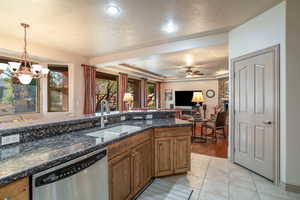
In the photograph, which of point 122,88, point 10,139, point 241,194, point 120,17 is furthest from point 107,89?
point 241,194

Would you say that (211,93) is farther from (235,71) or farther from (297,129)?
(297,129)

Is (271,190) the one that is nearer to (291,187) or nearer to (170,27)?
(291,187)

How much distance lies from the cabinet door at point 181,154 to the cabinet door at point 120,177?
93cm

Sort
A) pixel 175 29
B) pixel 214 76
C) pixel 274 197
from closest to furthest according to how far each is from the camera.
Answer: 1. pixel 274 197
2. pixel 175 29
3. pixel 214 76

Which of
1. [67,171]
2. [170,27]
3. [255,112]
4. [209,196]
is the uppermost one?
[170,27]

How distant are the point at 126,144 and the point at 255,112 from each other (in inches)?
88.7

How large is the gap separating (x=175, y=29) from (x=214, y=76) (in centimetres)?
624

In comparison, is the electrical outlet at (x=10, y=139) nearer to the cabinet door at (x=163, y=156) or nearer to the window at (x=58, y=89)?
the cabinet door at (x=163, y=156)

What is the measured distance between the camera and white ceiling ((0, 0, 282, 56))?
7.04 feet

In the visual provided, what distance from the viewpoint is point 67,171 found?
1.13m

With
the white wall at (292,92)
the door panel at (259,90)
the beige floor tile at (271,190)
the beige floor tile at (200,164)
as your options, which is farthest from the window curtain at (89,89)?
the white wall at (292,92)

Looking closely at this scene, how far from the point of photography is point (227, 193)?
2.11 metres

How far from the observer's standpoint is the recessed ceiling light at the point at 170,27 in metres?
2.71

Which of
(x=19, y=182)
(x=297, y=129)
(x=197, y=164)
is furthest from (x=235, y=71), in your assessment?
(x=19, y=182)
